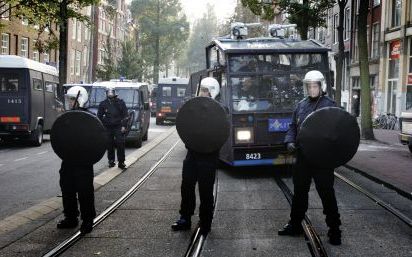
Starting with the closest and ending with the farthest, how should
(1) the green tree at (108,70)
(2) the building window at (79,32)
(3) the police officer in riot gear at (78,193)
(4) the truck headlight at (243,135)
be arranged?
(3) the police officer in riot gear at (78,193) → (4) the truck headlight at (243,135) → (1) the green tree at (108,70) → (2) the building window at (79,32)

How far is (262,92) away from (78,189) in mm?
5906

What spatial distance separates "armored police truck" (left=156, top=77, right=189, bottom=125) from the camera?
3659 cm

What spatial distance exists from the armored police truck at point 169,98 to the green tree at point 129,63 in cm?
1364

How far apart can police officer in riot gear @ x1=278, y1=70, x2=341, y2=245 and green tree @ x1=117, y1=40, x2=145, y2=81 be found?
149ft

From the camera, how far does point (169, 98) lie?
3709cm

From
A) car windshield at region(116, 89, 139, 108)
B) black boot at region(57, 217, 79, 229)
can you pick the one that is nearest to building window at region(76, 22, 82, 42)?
car windshield at region(116, 89, 139, 108)

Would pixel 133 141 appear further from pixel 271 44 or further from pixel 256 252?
pixel 256 252

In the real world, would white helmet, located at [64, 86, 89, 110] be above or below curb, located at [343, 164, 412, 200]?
above

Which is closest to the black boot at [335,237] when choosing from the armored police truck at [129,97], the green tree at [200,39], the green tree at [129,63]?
the armored police truck at [129,97]

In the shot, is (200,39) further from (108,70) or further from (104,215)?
(104,215)

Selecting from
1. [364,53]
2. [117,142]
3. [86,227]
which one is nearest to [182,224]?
[86,227]

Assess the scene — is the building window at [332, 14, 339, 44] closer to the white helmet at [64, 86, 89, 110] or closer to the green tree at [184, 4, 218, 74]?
the white helmet at [64, 86, 89, 110]

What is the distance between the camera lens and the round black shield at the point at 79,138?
6.22 meters

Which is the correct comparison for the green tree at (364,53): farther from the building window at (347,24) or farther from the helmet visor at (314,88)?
the building window at (347,24)
